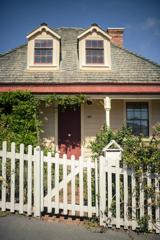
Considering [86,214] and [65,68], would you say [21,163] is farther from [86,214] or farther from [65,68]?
[65,68]

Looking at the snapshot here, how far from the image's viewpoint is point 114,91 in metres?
10.9

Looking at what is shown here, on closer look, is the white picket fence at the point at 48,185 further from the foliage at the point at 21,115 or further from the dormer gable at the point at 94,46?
the dormer gable at the point at 94,46

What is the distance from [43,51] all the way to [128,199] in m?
9.30

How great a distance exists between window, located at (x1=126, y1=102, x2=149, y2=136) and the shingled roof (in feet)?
4.67

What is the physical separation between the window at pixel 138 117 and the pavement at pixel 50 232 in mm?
→ 7754

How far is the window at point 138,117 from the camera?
39.4ft

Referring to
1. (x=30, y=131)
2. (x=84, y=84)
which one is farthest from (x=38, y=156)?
(x=84, y=84)

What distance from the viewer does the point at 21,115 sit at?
408 inches

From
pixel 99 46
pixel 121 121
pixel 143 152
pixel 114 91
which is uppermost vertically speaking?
pixel 99 46

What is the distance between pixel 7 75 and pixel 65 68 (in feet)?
9.07

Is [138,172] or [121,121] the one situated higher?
[121,121]

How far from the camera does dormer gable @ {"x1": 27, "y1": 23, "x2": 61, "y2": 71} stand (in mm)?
12055

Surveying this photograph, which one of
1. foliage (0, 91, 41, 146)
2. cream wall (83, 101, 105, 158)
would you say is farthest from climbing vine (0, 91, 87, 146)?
cream wall (83, 101, 105, 158)

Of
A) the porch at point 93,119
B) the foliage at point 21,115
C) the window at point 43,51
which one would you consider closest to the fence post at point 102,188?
the foliage at point 21,115
